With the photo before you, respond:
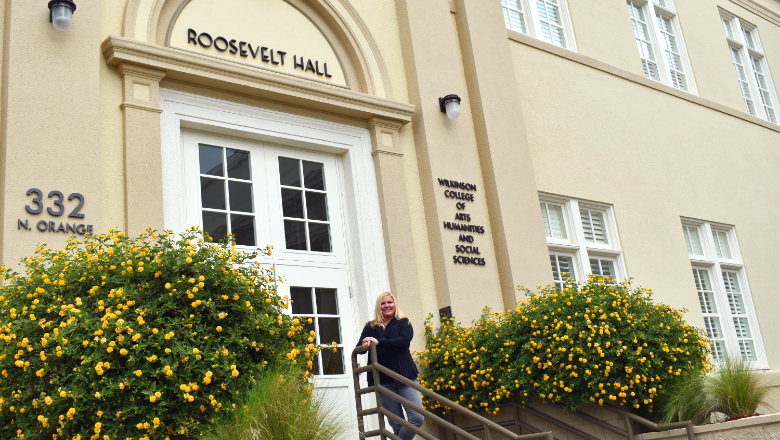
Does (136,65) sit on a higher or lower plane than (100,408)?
higher

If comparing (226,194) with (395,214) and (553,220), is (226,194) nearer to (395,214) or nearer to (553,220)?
(395,214)

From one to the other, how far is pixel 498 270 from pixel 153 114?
4345 millimetres

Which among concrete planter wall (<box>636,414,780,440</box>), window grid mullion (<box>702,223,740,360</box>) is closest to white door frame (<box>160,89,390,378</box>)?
concrete planter wall (<box>636,414,780,440</box>)

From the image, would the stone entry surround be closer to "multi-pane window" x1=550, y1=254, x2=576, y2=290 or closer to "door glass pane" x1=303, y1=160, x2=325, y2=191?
"door glass pane" x1=303, y1=160, x2=325, y2=191

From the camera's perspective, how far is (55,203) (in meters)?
5.79

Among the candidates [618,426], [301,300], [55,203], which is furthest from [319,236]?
[618,426]

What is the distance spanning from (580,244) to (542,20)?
12.4 ft

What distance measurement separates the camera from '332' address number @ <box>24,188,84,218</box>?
5.68 m

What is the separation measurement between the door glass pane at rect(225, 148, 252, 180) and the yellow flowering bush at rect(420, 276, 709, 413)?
2.63 m

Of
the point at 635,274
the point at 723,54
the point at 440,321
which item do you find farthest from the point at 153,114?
the point at 723,54

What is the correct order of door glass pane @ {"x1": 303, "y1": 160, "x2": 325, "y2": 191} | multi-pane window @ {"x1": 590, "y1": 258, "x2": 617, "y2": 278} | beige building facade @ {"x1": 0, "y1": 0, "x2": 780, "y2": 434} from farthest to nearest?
multi-pane window @ {"x1": 590, "y1": 258, "x2": 617, "y2": 278}, door glass pane @ {"x1": 303, "y1": 160, "x2": 325, "y2": 191}, beige building facade @ {"x1": 0, "y1": 0, "x2": 780, "y2": 434}

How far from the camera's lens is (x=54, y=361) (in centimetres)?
432

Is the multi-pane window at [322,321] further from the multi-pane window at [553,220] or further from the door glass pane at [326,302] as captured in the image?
the multi-pane window at [553,220]

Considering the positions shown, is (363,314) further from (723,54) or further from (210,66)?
(723,54)
